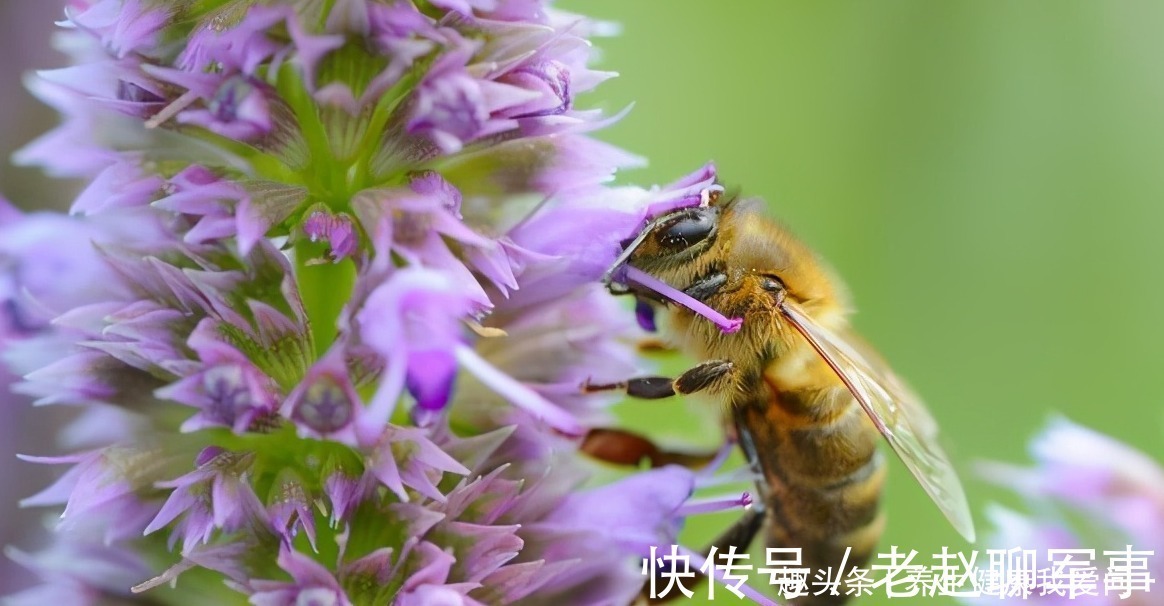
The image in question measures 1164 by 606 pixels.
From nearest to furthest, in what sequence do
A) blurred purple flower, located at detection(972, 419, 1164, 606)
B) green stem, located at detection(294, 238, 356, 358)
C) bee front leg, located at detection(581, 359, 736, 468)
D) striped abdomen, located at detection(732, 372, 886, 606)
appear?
green stem, located at detection(294, 238, 356, 358), bee front leg, located at detection(581, 359, 736, 468), blurred purple flower, located at detection(972, 419, 1164, 606), striped abdomen, located at detection(732, 372, 886, 606)

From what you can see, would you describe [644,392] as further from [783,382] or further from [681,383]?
[783,382]

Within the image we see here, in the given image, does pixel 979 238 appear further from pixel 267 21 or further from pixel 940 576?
pixel 267 21

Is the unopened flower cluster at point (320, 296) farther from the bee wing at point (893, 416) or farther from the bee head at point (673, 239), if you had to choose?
the bee wing at point (893, 416)

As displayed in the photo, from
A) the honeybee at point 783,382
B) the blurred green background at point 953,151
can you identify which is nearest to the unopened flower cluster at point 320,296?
the honeybee at point 783,382

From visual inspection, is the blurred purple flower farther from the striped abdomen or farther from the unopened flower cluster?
the unopened flower cluster

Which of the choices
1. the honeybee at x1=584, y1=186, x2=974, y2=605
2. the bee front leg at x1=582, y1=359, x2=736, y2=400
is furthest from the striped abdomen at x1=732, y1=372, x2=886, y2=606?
the bee front leg at x1=582, y1=359, x2=736, y2=400
